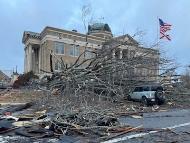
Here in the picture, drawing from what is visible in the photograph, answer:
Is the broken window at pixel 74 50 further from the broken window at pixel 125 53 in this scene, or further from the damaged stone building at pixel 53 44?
the broken window at pixel 125 53

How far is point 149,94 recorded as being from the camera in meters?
24.4

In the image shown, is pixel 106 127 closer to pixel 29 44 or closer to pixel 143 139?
pixel 143 139

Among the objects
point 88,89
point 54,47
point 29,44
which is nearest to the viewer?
point 88,89

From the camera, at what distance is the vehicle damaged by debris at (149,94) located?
2275 cm

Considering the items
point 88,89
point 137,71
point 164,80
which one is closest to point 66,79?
point 88,89

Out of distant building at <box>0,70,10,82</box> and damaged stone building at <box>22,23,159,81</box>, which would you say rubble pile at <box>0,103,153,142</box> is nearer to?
damaged stone building at <box>22,23,159,81</box>

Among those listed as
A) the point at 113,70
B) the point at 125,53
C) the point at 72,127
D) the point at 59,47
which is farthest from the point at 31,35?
the point at 72,127

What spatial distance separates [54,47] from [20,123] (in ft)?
180

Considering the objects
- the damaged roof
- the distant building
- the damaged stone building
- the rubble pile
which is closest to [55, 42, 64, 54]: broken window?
the damaged stone building

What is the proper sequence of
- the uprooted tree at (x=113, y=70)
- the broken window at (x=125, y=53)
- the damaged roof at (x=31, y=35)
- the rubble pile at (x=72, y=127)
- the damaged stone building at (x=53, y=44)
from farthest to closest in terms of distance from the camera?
the damaged roof at (x=31, y=35), the damaged stone building at (x=53, y=44), the broken window at (x=125, y=53), the uprooted tree at (x=113, y=70), the rubble pile at (x=72, y=127)

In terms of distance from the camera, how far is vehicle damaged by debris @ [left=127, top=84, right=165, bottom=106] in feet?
74.6

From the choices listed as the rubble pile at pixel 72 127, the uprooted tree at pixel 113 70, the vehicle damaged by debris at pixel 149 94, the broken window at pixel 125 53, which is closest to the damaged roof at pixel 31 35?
the vehicle damaged by debris at pixel 149 94

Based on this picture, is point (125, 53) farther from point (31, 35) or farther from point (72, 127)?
point (31, 35)

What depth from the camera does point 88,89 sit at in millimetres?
15695
